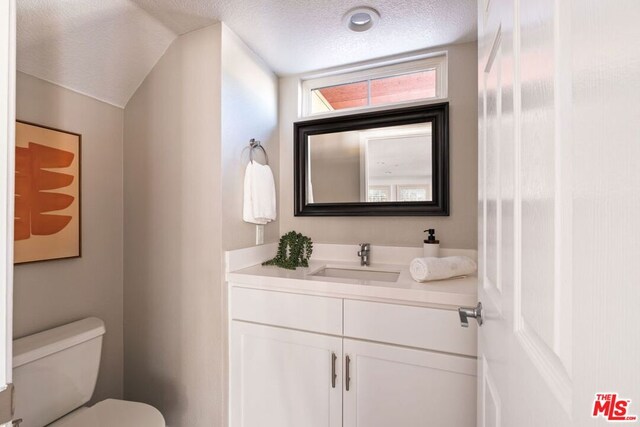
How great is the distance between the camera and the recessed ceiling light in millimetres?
1385

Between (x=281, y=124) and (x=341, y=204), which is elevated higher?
(x=281, y=124)

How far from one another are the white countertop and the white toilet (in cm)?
68

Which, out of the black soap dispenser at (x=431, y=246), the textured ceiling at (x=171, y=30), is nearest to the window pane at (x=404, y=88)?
the textured ceiling at (x=171, y=30)

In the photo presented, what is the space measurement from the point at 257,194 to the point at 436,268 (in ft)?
3.30

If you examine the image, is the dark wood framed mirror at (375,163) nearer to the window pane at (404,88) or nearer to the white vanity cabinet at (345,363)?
the window pane at (404,88)

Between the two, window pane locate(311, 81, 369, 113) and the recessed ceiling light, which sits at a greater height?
the recessed ceiling light

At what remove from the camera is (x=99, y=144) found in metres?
1.60

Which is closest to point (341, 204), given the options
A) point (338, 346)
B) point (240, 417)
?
point (338, 346)

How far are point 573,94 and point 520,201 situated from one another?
0.21 meters

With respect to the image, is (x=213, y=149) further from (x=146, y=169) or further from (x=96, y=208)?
(x=96, y=208)

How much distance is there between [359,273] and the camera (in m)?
1.70

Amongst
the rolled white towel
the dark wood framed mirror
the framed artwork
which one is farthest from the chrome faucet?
the framed artwork

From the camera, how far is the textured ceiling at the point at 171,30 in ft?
4.15

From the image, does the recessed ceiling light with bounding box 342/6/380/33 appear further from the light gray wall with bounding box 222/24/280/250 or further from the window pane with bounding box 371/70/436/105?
A: the light gray wall with bounding box 222/24/280/250
